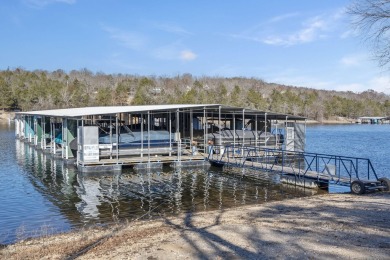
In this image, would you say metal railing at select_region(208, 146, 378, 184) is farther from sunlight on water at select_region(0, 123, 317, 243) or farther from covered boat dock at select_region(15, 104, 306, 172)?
covered boat dock at select_region(15, 104, 306, 172)

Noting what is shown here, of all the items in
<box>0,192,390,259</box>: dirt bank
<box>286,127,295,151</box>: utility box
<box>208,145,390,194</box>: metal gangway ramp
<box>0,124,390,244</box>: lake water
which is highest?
<box>286,127,295,151</box>: utility box

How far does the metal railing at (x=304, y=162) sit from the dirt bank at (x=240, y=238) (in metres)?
4.64

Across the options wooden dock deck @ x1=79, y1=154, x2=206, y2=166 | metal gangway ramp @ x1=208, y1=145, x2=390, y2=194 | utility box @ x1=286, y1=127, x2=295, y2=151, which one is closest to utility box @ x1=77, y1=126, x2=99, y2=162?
wooden dock deck @ x1=79, y1=154, x2=206, y2=166

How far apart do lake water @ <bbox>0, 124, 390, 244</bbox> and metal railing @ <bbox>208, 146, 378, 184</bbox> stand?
67cm

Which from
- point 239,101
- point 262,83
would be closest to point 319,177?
point 239,101

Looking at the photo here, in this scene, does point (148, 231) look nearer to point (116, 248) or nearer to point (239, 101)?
point (116, 248)

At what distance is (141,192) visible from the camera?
666 inches

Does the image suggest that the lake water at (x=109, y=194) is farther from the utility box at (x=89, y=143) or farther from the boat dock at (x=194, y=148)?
the utility box at (x=89, y=143)

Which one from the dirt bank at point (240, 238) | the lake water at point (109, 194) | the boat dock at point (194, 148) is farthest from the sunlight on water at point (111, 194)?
the dirt bank at point (240, 238)

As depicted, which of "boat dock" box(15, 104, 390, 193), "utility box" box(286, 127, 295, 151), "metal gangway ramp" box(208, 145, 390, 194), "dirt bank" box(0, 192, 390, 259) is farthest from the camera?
"utility box" box(286, 127, 295, 151)

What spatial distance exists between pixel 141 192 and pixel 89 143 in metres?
6.43

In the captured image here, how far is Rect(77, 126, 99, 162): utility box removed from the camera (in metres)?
21.8

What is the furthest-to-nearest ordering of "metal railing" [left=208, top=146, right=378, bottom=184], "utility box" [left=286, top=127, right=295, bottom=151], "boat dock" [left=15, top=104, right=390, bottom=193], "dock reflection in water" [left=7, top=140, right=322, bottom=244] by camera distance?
"utility box" [left=286, top=127, right=295, bottom=151] < "boat dock" [left=15, top=104, right=390, bottom=193] < "metal railing" [left=208, top=146, right=378, bottom=184] < "dock reflection in water" [left=7, top=140, right=322, bottom=244]

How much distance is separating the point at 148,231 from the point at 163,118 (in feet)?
85.3
